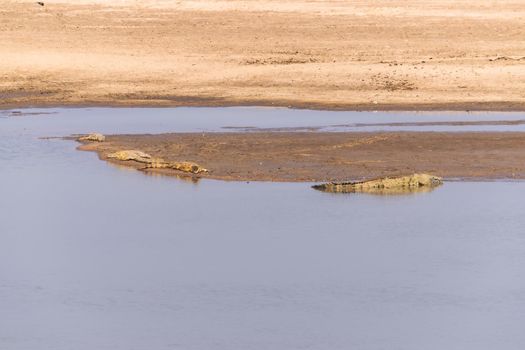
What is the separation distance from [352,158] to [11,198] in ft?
17.8

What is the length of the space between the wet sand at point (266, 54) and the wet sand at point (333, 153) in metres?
4.34

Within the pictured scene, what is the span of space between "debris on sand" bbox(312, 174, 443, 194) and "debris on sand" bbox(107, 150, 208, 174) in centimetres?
222

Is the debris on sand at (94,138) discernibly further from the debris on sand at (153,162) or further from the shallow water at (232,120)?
the debris on sand at (153,162)

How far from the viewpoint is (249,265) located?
535 inches

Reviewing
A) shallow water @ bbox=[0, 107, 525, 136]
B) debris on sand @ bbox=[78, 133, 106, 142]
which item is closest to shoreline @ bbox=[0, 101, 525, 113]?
shallow water @ bbox=[0, 107, 525, 136]

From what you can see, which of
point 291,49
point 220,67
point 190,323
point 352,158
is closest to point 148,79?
point 220,67

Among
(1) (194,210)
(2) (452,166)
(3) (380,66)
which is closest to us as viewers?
(1) (194,210)

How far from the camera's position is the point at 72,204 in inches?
668

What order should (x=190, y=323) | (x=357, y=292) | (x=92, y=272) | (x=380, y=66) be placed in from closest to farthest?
1. (x=190, y=323)
2. (x=357, y=292)
3. (x=92, y=272)
4. (x=380, y=66)

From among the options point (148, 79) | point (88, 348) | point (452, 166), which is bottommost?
point (88, 348)

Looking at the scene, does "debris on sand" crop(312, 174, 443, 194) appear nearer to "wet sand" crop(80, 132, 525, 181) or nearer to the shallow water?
"wet sand" crop(80, 132, 525, 181)

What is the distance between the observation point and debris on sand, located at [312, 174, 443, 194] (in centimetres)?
1759

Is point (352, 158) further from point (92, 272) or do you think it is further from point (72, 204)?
point (92, 272)

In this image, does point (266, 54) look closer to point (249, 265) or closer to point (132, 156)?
point (132, 156)
